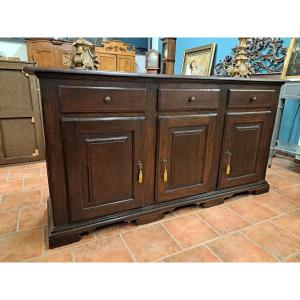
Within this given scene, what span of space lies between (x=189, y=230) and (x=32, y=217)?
3.30 feet

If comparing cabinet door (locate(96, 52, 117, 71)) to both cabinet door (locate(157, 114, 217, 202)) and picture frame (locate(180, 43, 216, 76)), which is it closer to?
picture frame (locate(180, 43, 216, 76))

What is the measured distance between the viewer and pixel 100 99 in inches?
40.9

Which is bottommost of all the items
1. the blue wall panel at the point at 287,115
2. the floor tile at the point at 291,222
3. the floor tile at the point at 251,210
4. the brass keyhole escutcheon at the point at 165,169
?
the floor tile at the point at 251,210

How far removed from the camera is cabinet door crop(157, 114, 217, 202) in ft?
4.17

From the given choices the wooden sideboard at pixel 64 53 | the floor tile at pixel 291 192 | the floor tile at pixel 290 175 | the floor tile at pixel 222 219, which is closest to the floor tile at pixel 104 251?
the floor tile at pixel 222 219

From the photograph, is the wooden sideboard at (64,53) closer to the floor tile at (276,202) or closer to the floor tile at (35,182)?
the floor tile at (35,182)

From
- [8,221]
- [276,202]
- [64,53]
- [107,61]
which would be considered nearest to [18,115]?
[8,221]

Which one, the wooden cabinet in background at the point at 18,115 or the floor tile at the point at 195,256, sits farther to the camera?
the wooden cabinet in background at the point at 18,115

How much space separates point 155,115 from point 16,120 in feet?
5.62

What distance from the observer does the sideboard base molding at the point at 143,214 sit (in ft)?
3.69

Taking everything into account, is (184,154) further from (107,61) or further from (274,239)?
(107,61)

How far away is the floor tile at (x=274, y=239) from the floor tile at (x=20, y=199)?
1484 millimetres
